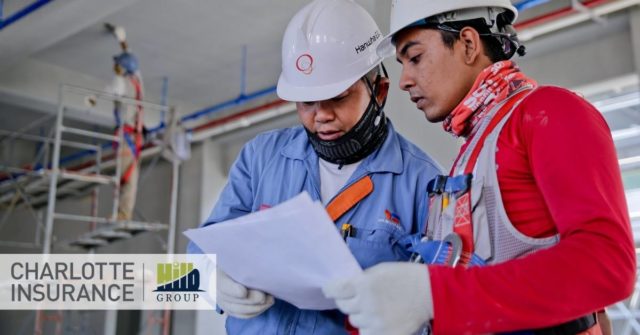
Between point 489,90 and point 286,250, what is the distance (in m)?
0.57

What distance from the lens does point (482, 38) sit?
5.23 feet

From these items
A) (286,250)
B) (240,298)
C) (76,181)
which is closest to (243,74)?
(76,181)

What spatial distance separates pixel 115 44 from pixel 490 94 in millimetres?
7384

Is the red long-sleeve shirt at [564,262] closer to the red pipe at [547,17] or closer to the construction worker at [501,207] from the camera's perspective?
the construction worker at [501,207]

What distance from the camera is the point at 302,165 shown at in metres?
2.14

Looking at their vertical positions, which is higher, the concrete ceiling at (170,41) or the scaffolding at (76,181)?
the concrete ceiling at (170,41)

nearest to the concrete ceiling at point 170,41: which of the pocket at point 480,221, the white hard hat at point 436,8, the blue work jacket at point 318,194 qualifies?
the blue work jacket at point 318,194

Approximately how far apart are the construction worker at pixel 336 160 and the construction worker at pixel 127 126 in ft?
17.4

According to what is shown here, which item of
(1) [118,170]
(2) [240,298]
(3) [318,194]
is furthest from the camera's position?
(1) [118,170]

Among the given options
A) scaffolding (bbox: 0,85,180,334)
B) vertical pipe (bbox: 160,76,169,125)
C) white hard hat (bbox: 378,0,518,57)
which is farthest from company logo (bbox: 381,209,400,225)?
vertical pipe (bbox: 160,76,169,125)

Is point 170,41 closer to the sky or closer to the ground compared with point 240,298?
closer to the sky

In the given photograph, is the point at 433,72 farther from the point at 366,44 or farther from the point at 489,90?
the point at 366,44

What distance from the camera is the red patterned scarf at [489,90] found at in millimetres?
1507

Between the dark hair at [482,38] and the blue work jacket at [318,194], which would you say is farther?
the blue work jacket at [318,194]
